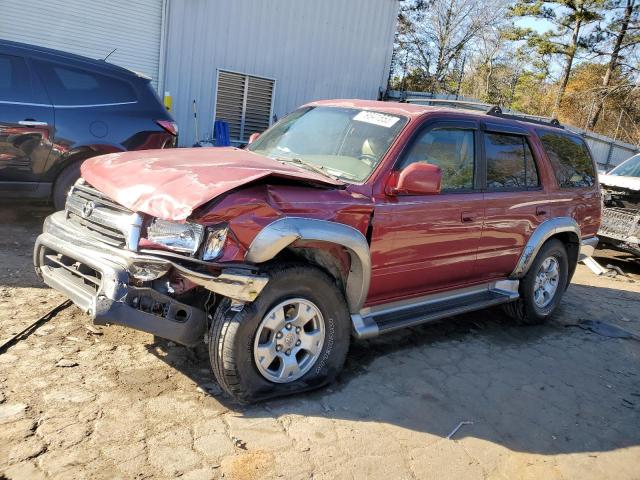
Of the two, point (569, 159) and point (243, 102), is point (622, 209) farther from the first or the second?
point (243, 102)

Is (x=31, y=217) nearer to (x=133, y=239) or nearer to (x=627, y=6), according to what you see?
(x=133, y=239)

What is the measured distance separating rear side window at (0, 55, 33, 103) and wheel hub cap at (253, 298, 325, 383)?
4.20 meters

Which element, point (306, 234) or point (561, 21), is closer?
point (306, 234)

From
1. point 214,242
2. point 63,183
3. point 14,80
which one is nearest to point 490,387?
point 214,242

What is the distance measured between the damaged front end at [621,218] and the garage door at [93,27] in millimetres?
8631

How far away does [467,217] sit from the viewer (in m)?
4.41

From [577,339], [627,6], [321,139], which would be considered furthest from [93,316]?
[627,6]

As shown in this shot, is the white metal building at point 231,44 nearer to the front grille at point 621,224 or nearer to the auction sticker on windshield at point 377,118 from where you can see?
the front grille at point 621,224

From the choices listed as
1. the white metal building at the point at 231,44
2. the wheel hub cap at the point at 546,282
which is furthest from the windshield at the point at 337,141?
the white metal building at the point at 231,44

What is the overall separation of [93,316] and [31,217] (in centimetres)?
450

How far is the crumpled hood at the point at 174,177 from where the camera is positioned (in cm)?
303

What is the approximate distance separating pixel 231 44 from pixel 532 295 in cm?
913

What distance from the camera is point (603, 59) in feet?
92.7

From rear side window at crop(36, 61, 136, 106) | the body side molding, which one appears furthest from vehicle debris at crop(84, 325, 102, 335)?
the body side molding
